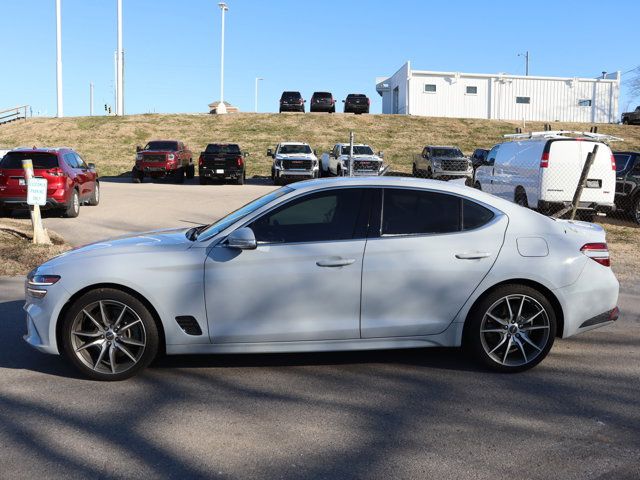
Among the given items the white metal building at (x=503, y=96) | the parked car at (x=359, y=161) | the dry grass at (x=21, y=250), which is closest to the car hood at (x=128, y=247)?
the dry grass at (x=21, y=250)

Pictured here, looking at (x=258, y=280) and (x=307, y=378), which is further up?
(x=258, y=280)

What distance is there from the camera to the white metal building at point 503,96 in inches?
2077

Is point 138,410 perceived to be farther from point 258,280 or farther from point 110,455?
point 258,280

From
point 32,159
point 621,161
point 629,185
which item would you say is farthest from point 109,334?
point 621,161

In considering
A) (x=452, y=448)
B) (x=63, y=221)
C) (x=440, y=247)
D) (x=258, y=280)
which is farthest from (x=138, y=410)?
(x=63, y=221)

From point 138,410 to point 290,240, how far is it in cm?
165

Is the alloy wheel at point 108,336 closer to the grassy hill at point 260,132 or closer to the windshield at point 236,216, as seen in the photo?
the windshield at point 236,216

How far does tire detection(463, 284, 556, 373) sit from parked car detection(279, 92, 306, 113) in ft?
152

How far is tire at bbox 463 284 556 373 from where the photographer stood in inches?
216

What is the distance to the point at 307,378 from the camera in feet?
17.9

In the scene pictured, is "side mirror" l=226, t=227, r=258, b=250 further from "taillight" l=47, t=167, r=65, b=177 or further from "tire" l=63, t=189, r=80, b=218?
"tire" l=63, t=189, r=80, b=218

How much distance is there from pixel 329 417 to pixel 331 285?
3.46 ft

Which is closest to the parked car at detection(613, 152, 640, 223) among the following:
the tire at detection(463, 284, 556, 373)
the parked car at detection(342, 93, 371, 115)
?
the tire at detection(463, 284, 556, 373)

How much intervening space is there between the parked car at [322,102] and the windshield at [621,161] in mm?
36061
